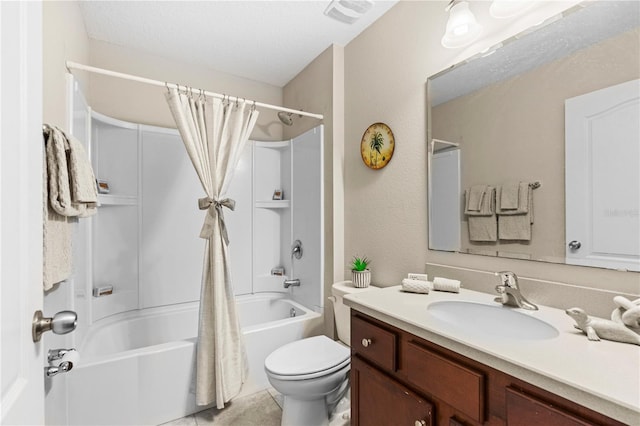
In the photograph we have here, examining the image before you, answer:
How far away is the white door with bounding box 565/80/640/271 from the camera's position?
963 mm

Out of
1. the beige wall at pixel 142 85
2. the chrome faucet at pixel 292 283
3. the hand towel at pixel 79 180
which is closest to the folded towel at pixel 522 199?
the hand towel at pixel 79 180

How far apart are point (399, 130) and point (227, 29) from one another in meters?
1.40

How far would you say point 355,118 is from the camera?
2166mm

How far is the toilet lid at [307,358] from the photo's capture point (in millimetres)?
1562

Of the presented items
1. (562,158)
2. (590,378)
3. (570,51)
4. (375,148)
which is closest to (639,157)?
(562,158)

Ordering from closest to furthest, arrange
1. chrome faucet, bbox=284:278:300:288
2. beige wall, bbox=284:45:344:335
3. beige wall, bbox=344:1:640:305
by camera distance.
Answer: beige wall, bbox=344:1:640:305 < beige wall, bbox=284:45:344:335 < chrome faucet, bbox=284:278:300:288

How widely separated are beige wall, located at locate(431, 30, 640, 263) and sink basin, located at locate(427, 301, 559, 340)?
27cm

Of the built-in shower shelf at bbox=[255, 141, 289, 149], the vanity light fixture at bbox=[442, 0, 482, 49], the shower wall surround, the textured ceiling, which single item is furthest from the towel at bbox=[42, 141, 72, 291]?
the built-in shower shelf at bbox=[255, 141, 289, 149]

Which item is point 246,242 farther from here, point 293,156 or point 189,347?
point 189,347

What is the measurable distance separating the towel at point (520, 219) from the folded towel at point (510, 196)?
0.04 ft

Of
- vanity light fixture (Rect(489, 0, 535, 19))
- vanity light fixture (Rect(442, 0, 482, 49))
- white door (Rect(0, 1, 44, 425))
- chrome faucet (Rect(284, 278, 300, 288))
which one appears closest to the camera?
white door (Rect(0, 1, 44, 425))

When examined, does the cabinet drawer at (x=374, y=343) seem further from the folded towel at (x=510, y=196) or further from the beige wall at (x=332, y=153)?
the beige wall at (x=332, y=153)

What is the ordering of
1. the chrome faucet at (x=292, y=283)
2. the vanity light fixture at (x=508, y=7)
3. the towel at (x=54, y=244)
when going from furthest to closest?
the chrome faucet at (x=292, y=283) < the vanity light fixture at (x=508, y=7) < the towel at (x=54, y=244)

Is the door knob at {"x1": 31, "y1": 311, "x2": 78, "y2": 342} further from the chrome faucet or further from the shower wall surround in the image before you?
the chrome faucet
